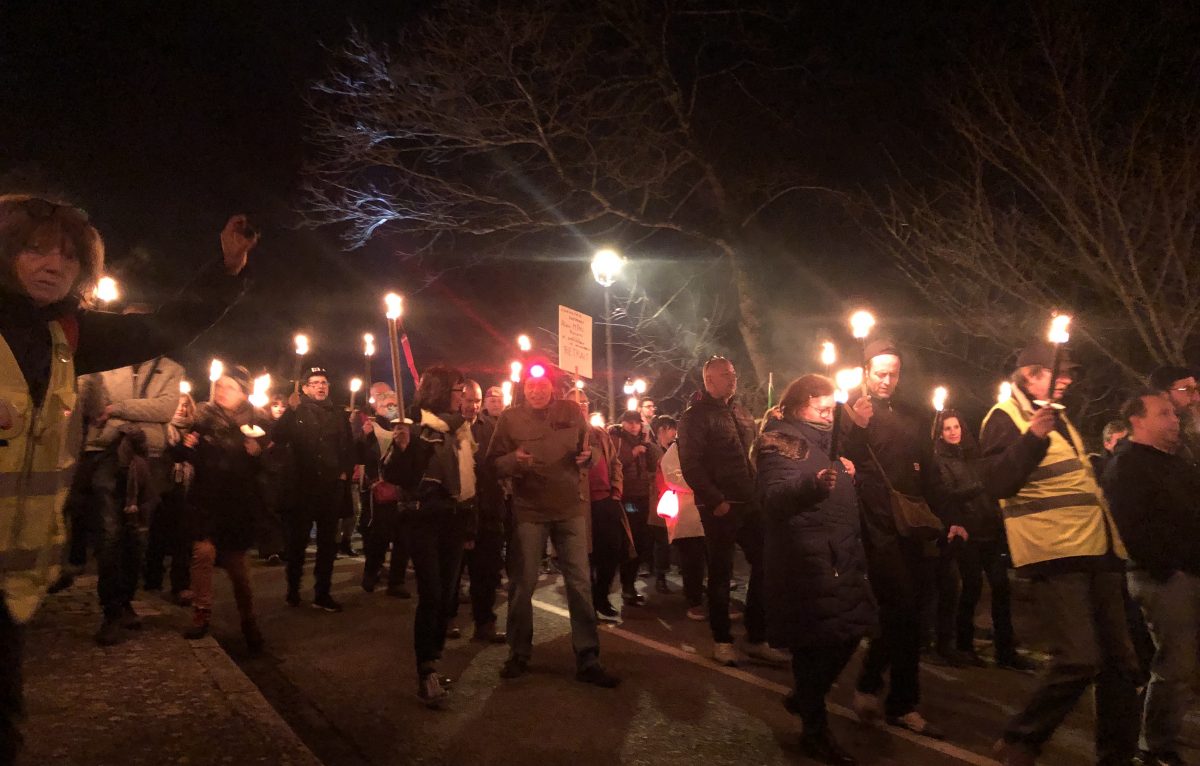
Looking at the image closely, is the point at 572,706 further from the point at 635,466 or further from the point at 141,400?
the point at 635,466

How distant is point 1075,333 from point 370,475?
942 centimetres

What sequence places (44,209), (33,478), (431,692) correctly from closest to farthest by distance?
(33,478) < (44,209) < (431,692)

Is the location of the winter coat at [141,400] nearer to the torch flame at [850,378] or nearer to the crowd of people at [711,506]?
the crowd of people at [711,506]

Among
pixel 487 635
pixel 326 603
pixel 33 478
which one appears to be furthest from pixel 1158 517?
pixel 326 603

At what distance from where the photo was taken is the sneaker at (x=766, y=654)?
6156 millimetres

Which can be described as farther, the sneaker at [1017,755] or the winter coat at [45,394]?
the sneaker at [1017,755]

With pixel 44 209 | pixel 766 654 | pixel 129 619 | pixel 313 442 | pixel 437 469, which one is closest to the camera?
pixel 44 209

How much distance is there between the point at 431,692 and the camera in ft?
16.1

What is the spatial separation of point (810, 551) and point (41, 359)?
3.60m

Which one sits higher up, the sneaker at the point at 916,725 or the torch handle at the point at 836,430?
the torch handle at the point at 836,430

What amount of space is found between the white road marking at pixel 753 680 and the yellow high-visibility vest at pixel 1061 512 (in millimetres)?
1133

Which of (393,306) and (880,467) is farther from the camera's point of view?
(393,306)

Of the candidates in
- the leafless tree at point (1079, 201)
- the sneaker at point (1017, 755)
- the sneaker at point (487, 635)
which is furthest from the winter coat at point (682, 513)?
the leafless tree at point (1079, 201)

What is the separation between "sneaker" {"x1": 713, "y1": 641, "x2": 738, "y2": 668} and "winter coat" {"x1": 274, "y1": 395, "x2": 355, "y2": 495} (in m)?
4.00
